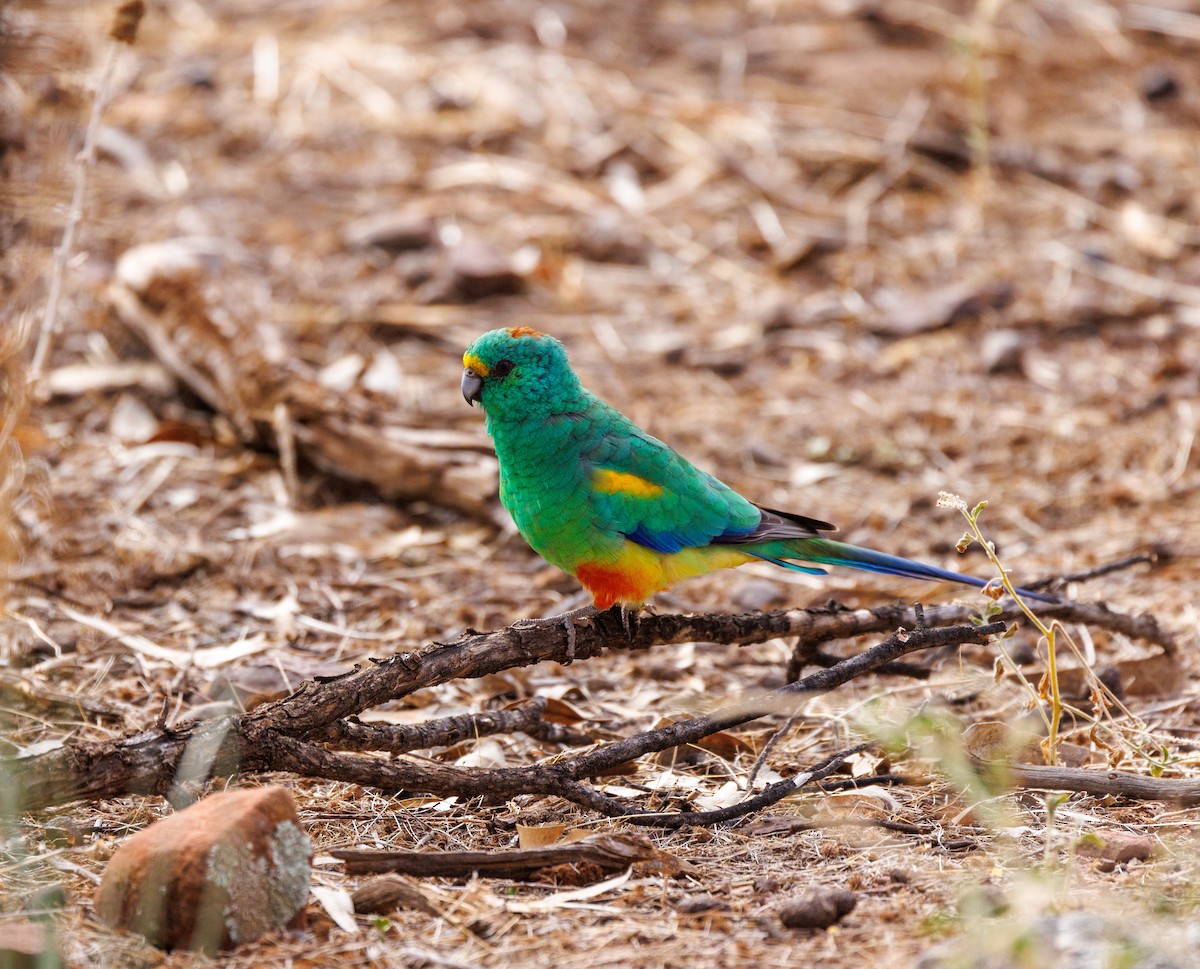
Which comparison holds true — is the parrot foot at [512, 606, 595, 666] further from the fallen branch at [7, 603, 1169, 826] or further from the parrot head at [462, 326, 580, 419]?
the parrot head at [462, 326, 580, 419]

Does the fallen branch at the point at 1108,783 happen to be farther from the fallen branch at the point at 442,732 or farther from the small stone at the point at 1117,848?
the fallen branch at the point at 442,732

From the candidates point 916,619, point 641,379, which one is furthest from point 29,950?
point 641,379

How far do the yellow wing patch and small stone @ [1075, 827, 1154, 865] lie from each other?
1.63 meters

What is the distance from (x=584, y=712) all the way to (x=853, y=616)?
1008mm

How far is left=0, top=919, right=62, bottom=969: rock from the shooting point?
2.18 meters

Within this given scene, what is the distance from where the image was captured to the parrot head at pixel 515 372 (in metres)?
3.92

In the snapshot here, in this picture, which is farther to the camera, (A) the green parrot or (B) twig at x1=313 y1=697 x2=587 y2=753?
(A) the green parrot

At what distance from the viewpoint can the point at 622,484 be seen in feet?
12.6

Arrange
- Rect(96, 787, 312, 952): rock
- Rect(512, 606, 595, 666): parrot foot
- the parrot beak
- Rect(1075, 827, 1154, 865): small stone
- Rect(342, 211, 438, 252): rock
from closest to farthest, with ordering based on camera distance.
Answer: Rect(96, 787, 312, 952): rock → Rect(1075, 827, 1154, 865): small stone → Rect(512, 606, 595, 666): parrot foot → the parrot beak → Rect(342, 211, 438, 252): rock

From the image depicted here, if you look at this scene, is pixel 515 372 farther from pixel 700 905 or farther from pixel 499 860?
pixel 700 905

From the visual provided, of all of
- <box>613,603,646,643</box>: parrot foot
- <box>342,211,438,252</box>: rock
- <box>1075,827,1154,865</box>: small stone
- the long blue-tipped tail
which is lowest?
<box>613,603,646,643</box>: parrot foot

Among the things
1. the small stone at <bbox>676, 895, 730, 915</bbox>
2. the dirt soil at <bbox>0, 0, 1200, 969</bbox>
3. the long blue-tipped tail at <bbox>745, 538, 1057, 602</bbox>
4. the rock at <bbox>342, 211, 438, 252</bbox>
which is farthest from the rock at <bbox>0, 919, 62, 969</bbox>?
the rock at <bbox>342, 211, 438, 252</bbox>

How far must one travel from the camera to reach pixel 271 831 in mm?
2508

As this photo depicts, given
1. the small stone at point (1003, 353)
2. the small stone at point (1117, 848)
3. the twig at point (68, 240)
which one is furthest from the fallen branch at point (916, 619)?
the small stone at point (1003, 353)
